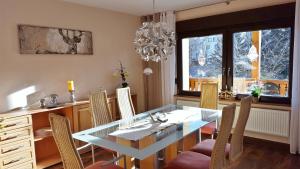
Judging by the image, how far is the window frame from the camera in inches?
135

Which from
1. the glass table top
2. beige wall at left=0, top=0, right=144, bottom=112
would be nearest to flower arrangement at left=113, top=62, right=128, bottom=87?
beige wall at left=0, top=0, right=144, bottom=112

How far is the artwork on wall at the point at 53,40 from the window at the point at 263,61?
267 centimetres

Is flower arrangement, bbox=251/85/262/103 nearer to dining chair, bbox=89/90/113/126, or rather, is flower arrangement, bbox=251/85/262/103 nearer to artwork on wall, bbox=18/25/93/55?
dining chair, bbox=89/90/113/126

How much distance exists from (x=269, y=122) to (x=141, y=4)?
288 cm

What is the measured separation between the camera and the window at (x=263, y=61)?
3.57 meters

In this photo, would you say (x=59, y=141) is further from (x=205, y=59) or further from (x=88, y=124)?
(x=205, y=59)

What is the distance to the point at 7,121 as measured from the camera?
2678 mm

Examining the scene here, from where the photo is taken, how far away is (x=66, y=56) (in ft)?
11.9

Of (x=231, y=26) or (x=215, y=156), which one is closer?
(x=215, y=156)

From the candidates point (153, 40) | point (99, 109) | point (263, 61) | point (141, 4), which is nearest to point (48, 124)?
point (99, 109)

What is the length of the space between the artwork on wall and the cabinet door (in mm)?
941

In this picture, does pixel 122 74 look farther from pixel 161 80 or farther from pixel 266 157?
pixel 266 157

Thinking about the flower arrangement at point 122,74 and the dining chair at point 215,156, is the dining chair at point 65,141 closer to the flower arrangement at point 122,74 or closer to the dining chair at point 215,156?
the dining chair at point 215,156

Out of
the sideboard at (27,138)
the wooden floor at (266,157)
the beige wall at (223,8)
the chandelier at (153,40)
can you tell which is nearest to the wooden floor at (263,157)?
the wooden floor at (266,157)
